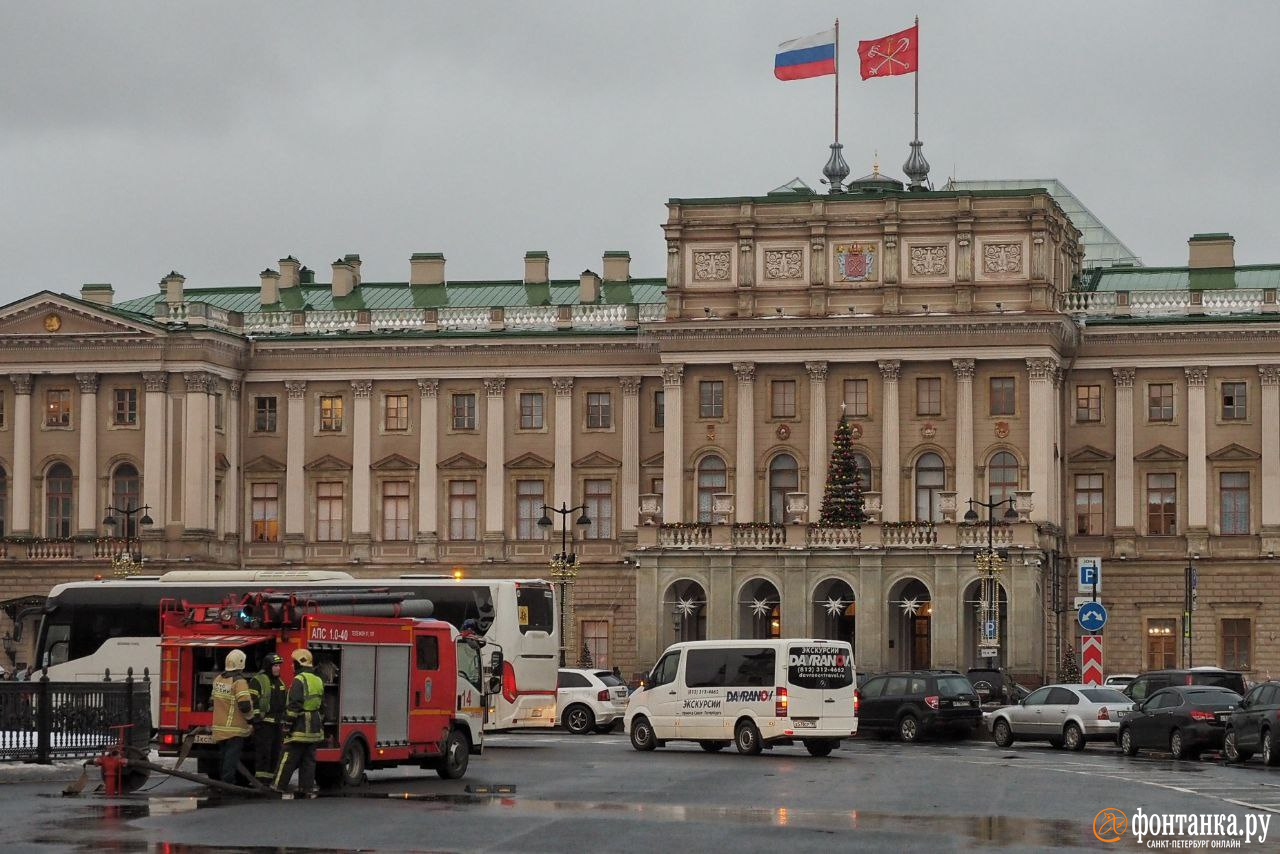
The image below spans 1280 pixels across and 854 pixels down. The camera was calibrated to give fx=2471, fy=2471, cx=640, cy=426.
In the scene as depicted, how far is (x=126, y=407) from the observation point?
98562 mm

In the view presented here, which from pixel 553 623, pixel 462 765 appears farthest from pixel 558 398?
pixel 462 765

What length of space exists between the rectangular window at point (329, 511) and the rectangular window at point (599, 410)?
10754 millimetres

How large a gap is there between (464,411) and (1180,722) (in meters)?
54.1

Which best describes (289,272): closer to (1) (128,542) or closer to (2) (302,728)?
(1) (128,542)

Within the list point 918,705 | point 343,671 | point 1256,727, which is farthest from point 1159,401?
point 343,671

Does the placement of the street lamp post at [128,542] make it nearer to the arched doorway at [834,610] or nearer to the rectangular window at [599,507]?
the rectangular window at [599,507]

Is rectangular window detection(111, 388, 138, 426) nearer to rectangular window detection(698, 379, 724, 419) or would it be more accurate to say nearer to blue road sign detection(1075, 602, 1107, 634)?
rectangular window detection(698, 379, 724, 419)

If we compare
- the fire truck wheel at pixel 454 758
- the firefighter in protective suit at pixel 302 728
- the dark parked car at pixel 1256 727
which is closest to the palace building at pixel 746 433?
the dark parked car at pixel 1256 727

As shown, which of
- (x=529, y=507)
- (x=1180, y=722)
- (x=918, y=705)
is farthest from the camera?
(x=529, y=507)

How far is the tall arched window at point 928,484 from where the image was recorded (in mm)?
92625

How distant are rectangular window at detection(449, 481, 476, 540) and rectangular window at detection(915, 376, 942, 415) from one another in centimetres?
1868

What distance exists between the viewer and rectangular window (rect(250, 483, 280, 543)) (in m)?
101

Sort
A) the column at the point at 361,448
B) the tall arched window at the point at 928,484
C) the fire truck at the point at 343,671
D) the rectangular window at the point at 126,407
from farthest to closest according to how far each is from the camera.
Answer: the column at the point at 361,448 → the rectangular window at the point at 126,407 → the tall arched window at the point at 928,484 → the fire truck at the point at 343,671

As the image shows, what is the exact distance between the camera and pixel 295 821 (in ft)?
103
